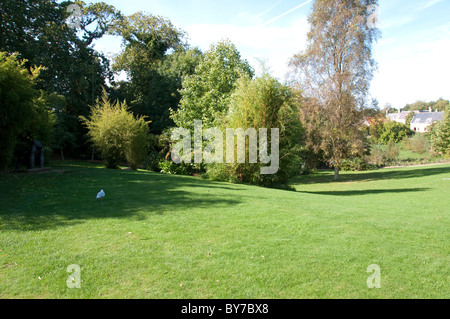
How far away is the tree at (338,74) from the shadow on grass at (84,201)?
59.6ft

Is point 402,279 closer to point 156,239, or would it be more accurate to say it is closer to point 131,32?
point 156,239

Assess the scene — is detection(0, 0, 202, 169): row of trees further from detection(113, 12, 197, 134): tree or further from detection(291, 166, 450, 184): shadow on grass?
detection(291, 166, 450, 184): shadow on grass

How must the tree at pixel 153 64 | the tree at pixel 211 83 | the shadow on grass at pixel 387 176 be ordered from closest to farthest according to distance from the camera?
the tree at pixel 211 83 < the shadow on grass at pixel 387 176 < the tree at pixel 153 64

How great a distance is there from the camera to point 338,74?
23.9m

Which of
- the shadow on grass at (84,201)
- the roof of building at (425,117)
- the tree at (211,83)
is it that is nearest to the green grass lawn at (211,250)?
the shadow on grass at (84,201)

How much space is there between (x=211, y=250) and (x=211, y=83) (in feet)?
59.2

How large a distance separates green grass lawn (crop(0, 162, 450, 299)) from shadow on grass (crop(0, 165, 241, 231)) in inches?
1.7

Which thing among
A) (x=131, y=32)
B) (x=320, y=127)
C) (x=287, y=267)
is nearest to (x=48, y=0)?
(x=131, y=32)

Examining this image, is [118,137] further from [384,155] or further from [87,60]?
[384,155]

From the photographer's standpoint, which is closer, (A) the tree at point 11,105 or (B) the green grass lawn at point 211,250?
(B) the green grass lawn at point 211,250

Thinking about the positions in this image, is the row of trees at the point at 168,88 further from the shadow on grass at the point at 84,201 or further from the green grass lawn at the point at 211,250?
the green grass lawn at the point at 211,250

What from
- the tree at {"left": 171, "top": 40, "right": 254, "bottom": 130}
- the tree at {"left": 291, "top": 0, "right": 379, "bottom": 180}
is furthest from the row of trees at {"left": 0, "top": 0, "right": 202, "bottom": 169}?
the tree at {"left": 291, "top": 0, "right": 379, "bottom": 180}

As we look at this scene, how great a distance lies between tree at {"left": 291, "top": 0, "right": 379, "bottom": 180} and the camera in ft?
79.2

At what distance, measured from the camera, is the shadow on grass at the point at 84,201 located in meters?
5.91
